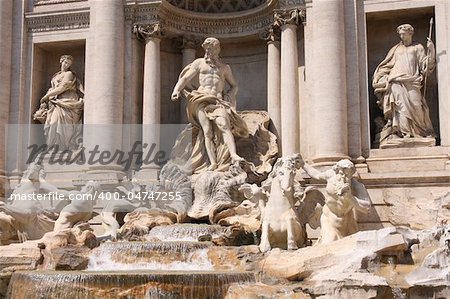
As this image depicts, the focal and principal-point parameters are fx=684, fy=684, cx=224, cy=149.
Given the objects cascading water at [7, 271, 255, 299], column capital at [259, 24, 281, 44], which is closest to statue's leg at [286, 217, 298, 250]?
cascading water at [7, 271, 255, 299]

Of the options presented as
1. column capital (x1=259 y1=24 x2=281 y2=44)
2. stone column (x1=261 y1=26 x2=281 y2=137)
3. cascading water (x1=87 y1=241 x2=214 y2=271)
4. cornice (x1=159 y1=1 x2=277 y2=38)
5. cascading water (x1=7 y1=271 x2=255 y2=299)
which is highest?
cornice (x1=159 y1=1 x2=277 y2=38)

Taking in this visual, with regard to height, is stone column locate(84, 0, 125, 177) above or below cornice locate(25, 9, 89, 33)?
below

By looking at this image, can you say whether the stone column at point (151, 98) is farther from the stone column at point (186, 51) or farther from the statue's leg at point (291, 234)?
the statue's leg at point (291, 234)

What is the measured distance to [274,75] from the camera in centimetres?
Answer: 1903

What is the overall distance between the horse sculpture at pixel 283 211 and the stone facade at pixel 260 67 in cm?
234

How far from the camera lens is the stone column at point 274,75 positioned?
18.8m

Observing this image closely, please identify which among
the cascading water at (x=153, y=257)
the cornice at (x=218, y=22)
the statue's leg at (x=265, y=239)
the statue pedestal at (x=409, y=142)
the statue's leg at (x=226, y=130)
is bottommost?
the cascading water at (x=153, y=257)

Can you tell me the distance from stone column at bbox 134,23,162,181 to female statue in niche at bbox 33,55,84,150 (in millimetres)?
2177

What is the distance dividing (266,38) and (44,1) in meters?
6.70

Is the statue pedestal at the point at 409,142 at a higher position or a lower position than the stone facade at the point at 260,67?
lower

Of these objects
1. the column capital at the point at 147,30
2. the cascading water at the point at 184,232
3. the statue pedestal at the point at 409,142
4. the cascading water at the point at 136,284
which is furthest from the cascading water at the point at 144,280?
the column capital at the point at 147,30

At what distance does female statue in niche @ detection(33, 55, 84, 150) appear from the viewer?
19.6 metres

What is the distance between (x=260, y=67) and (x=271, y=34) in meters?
1.87

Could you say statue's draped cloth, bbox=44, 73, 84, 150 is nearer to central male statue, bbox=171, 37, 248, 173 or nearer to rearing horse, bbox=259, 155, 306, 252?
central male statue, bbox=171, 37, 248, 173
